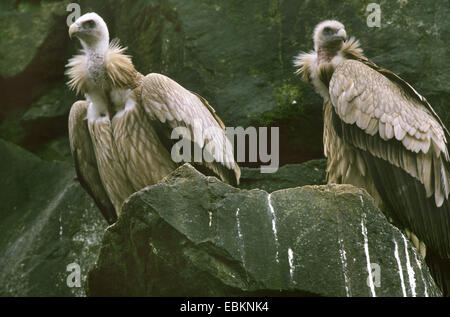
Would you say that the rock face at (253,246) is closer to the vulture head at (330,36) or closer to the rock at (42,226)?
the vulture head at (330,36)

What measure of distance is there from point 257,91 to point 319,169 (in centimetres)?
95

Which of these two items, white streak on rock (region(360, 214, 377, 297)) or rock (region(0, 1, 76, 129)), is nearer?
white streak on rock (region(360, 214, 377, 297))

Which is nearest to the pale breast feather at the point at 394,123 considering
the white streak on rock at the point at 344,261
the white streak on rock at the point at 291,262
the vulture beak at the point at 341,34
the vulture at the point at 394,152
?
the vulture at the point at 394,152

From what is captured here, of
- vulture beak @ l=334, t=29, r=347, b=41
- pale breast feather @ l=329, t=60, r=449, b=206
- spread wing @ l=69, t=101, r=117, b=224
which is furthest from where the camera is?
vulture beak @ l=334, t=29, r=347, b=41

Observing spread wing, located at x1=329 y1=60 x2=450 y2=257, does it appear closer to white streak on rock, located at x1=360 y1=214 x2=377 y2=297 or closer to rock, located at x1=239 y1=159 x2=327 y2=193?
rock, located at x1=239 y1=159 x2=327 y2=193

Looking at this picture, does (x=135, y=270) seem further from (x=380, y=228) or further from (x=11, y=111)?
(x=11, y=111)

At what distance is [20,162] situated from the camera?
8023 millimetres

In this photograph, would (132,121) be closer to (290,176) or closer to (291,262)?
(290,176)

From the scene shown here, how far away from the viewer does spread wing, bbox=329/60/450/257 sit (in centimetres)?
584

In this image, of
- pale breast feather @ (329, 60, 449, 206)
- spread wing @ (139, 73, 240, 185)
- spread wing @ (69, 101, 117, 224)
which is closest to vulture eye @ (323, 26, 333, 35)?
pale breast feather @ (329, 60, 449, 206)

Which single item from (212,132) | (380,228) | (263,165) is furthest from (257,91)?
(380,228)

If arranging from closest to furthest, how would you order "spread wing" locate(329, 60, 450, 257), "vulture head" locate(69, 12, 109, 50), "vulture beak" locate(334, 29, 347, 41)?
1. "spread wing" locate(329, 60, 450, 257)
2. "vulture head" locate(69, 12, 109, 50)
3. "vulture beak" locate(334, 29, 347, 41)

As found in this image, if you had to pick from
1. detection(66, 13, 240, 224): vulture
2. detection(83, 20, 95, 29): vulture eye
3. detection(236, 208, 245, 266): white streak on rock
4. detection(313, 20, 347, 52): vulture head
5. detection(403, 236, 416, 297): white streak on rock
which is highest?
detection(83, 20, 95, 29): vulture eye

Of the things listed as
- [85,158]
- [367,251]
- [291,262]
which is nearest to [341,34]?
[85,158]
